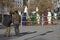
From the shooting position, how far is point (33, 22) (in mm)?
27312

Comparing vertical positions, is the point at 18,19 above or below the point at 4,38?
above

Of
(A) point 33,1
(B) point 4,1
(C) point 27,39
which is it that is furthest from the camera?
(A) point 33,1

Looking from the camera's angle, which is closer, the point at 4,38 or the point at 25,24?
the point at 4,38

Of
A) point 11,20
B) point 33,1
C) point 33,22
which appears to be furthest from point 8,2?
point 11,20

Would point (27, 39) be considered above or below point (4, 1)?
below

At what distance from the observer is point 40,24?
26.7 m

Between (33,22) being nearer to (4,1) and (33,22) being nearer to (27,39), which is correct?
(27,39)

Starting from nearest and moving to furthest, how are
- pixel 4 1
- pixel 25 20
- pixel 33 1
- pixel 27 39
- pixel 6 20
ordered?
pixel 27 39, pixel 6 20, pixel 25 20, pixel 4 1, pixel 33 1

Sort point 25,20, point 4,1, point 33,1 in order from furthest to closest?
point 33,1 → point 4,1 → point 25,20

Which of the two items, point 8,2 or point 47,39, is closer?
point 47,39

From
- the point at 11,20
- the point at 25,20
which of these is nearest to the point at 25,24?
the point at 25,20

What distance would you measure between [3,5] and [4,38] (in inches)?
1123

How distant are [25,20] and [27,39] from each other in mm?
11141

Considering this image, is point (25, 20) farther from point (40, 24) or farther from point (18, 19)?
point (18, 19)
